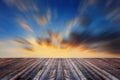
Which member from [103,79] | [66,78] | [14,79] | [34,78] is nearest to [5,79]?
[14,79]

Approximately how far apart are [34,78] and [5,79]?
1527mm

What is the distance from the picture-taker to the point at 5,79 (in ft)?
33.1

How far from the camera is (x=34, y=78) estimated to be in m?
10.4

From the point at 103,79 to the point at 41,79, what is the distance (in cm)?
331

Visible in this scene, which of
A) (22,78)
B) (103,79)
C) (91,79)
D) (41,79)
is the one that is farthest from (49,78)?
(103,79)

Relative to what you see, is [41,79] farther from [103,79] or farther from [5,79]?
[103,79]

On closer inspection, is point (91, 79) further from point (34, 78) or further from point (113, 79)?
point (34, 78)

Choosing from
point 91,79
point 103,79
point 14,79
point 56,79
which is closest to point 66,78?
point 56,79

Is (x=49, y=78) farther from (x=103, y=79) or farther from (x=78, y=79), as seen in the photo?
(x=103, y=79)

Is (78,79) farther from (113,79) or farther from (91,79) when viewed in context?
(113,79)

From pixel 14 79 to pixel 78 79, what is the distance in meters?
3.40

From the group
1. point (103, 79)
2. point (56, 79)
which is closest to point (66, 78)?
point (56, 79)

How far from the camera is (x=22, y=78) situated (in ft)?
34.2

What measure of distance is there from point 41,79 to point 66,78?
137cm
